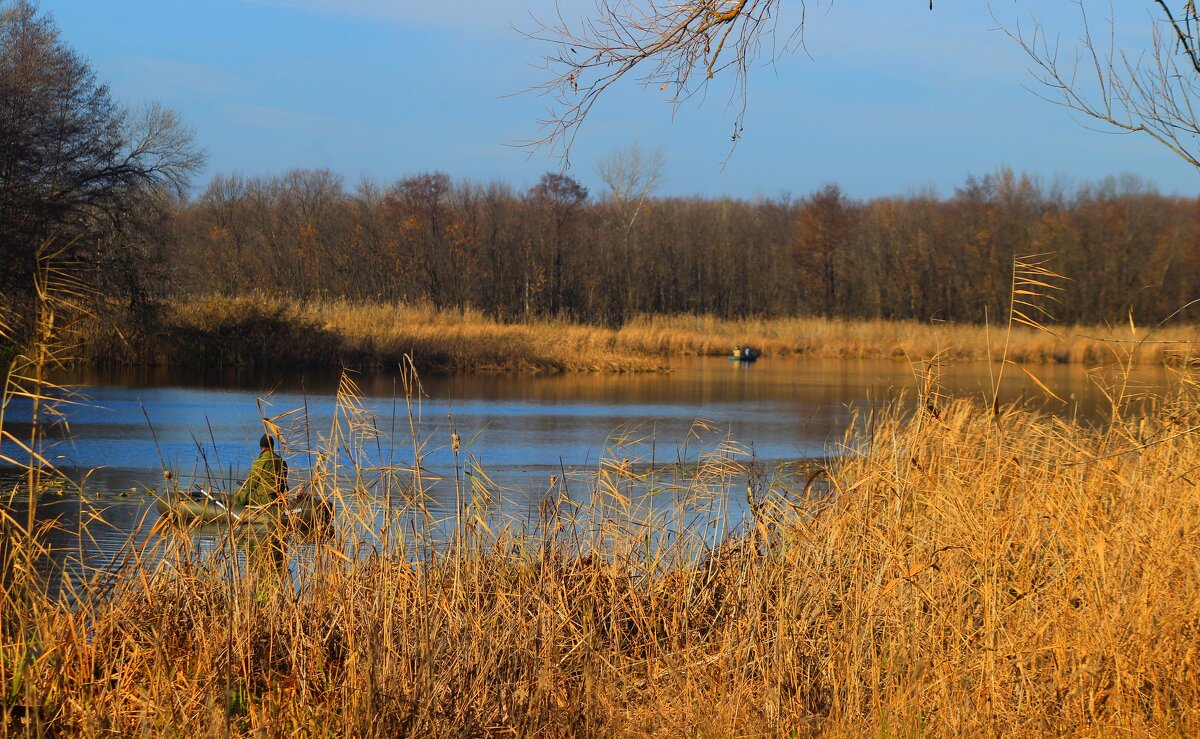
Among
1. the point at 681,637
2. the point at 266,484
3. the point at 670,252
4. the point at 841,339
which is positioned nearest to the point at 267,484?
the point at 266,484

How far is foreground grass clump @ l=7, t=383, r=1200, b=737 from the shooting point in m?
4.24

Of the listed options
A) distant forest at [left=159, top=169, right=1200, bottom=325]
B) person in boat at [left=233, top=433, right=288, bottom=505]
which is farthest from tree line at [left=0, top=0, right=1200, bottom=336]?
person in boat at [left=233, top=433, right=288, bottom=505]

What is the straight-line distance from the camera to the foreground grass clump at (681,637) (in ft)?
13.9

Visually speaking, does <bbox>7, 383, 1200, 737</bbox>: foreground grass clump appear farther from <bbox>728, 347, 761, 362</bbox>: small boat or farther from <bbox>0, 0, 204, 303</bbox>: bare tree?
<bbox>728, 347, 761, 362</bbox>: small boat

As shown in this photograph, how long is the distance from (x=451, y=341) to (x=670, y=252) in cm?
2440

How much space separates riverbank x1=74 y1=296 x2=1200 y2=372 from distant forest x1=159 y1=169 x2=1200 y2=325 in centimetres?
670

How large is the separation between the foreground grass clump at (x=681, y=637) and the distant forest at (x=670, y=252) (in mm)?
43885

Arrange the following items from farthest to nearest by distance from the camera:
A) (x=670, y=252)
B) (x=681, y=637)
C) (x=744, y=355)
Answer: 1. (x=670, y=252)
2. (x=744, y=355)
3. (x=681, y=637)

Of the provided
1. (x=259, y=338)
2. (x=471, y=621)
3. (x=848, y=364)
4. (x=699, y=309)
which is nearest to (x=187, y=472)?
(x=471, y=621)

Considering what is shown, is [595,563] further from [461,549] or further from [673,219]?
[673,219]

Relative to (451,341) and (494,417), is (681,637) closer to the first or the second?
(494,417)

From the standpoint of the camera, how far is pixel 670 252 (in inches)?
2357

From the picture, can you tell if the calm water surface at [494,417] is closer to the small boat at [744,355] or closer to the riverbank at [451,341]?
the riverbank at [451,341]

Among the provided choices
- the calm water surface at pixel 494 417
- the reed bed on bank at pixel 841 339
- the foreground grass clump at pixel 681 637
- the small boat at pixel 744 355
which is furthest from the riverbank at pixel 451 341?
the foreground grass clump at pixel 681 637
